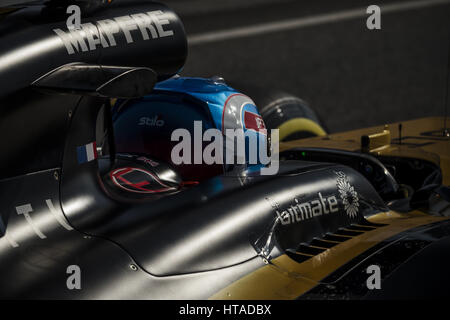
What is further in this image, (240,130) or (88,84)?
(240,130)

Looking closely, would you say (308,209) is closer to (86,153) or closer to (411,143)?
(86,153)

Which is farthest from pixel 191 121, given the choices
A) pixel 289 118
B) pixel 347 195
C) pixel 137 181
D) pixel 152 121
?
pixel 289 118

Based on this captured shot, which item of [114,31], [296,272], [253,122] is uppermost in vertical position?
[114,31]

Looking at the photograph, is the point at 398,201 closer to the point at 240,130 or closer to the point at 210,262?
the point at 240,130

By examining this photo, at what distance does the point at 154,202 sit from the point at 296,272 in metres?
0.41

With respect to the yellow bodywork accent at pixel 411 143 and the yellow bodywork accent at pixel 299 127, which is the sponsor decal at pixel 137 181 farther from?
the yellow bodywork accent at pixel 299 127

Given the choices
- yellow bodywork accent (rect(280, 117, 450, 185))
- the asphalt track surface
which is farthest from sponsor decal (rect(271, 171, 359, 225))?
the asphalt track surface

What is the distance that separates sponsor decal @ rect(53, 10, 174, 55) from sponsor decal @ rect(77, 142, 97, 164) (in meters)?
0.25

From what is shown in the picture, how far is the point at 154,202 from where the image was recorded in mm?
1764

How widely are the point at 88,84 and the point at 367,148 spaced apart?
1.70m

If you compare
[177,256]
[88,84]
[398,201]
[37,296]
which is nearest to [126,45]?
[88,84]

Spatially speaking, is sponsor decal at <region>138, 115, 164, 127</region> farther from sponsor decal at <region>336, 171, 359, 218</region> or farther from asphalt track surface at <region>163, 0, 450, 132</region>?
asphalt track surface at <region>163, 0, 450, 132</region>
